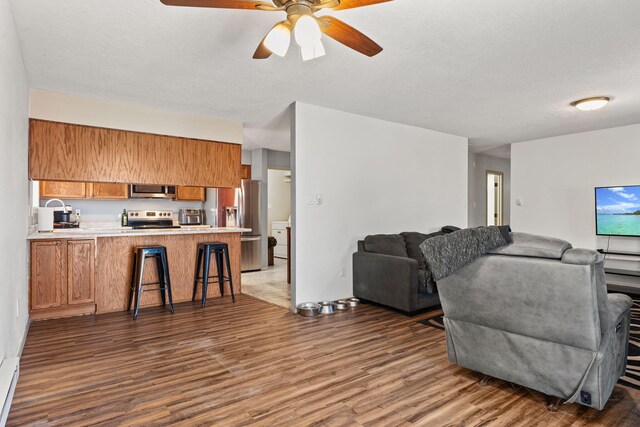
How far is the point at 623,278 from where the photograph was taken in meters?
5.30

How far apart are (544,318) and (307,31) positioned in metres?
2.04

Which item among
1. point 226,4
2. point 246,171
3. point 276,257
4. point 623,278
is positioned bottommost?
point 276,257

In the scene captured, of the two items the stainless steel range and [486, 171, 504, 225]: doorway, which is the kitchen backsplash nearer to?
the stainless steel range

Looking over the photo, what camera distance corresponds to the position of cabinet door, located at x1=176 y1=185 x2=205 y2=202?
685cm

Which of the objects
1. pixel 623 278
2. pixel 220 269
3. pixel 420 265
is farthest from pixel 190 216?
pixel 623 278

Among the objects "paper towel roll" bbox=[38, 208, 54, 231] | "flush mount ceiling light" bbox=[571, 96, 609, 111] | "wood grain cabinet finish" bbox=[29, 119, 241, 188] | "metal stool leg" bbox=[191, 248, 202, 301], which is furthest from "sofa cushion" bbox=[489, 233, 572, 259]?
"paper towel roll" bbox=[38, 208, 54, 231]

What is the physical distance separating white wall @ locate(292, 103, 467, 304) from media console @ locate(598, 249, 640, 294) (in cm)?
242

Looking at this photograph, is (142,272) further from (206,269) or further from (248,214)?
(248,214)

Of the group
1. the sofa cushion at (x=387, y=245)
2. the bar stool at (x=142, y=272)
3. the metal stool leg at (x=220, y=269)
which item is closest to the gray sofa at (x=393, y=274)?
the sofa cushion at (x=387, y=245)

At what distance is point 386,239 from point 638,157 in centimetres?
410

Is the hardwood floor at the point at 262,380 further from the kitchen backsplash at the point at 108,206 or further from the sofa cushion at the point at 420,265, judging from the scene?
the kitchen backsplash at the point at 108,206

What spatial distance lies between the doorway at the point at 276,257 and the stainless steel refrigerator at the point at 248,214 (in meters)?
0.27

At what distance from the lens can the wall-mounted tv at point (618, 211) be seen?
523 cm

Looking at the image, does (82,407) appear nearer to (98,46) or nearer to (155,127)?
(98,46)
